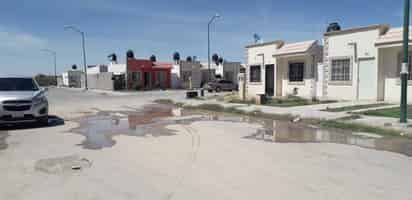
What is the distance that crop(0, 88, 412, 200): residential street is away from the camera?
15.4 feet

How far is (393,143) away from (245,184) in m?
5.31

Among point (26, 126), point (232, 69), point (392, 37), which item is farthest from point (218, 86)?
point (26, 126)

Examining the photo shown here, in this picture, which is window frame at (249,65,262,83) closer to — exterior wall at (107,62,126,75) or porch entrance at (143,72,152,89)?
porch entrance at (143,72,152,89)

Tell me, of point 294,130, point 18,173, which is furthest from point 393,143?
point 18,173

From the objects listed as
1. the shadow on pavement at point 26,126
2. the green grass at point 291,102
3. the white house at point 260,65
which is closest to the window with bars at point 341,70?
the green grass at point 291,102

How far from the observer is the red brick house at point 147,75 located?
44562mm

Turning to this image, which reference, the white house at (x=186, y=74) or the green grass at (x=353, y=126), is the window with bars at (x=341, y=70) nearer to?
the green grass at (x=353, y=126)

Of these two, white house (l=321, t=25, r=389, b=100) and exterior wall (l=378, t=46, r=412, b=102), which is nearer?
exterior wall (l=378, t=46, r=412, b=102)

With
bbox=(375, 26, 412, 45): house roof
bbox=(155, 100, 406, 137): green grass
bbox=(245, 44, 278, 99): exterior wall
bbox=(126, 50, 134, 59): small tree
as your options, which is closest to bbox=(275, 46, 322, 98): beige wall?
bbox=(245, 44, 278, 99): exterior wall

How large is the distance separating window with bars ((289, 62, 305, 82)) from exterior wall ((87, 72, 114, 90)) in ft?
96.8

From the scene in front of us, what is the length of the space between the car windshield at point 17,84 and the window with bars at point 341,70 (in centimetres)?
1597

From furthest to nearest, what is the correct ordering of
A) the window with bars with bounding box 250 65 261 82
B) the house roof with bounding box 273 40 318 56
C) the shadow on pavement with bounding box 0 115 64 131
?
the window with bars with bounding box 250 65 261 82 → the house roof with bounding box 273 40 318 56 → the shadow on pavement with bounding box 0 115 64 131

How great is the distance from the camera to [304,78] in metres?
21.3

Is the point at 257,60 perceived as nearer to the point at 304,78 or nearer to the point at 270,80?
the point at 270,80
